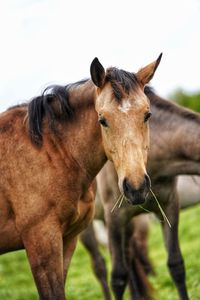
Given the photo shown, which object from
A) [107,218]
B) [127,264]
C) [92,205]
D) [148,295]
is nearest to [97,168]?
[92,205]

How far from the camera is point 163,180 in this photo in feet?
24.3

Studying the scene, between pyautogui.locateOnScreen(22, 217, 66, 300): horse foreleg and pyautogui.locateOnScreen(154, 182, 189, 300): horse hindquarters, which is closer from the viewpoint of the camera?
pyautogui.locateOnScreen(22, 217, 66, 300): horse foreleg

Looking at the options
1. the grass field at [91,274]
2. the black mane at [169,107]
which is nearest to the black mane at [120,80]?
the black mane at [169,107]

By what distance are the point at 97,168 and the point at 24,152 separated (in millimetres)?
649

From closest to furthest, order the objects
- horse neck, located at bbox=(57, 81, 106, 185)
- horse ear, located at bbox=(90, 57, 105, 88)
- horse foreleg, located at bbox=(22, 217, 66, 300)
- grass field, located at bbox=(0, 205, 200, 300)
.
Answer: horse ear, located at bbox=(90, 57, 105, 88)
horse foreleg, located at bbox=(22, 217, 66, 300)
horse neck, located at bbox=(57, 81, 106, 185)
grass field, located at bbox=(0, 205, 200, 300)

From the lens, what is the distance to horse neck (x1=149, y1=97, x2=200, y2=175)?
7.08 metres

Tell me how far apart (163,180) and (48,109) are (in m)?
2.08

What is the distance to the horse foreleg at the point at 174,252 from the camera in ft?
24.8

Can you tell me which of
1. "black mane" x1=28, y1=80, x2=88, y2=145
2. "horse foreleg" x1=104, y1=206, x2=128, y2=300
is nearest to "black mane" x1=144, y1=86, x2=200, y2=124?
"horse foreleg" x1=104, y1=206, x2=128, y2=300

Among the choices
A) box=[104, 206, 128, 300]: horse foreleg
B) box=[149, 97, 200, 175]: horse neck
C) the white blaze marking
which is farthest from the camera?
box=[104, 206, 128, 300]: horse foreleg

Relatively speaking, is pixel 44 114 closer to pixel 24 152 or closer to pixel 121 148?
pixel 24 152

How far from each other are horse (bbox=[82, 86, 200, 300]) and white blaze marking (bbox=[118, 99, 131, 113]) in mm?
1995

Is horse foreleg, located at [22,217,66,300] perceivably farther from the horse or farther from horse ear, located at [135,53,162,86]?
the horse

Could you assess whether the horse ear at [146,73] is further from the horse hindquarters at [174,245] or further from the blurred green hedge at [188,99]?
the blurred green hedge at [188,99]
